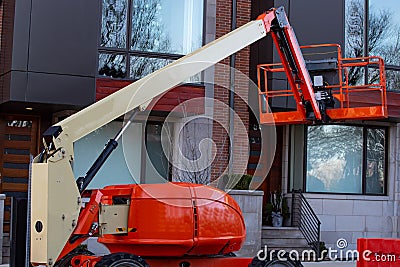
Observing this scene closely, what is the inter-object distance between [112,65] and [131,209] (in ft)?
25.8

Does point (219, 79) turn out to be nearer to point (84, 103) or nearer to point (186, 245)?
point (84, 103)

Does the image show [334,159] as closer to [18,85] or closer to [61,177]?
[18,85]

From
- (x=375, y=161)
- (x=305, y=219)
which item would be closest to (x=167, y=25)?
(x=305, y=219)

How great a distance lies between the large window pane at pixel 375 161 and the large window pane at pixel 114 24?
7.10 meters

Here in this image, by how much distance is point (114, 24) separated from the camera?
17406 millimetres

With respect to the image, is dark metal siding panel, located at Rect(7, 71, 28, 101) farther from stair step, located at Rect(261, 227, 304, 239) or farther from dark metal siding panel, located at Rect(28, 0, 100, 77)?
stair step, located at Rect(261, 227, 304, 239)

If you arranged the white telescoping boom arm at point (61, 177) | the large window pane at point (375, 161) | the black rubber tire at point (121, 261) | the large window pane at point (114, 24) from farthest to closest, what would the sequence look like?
the large window pane at point (375, 161)
the large window pane at point (114, 24)
the black rubber tire at point (121, 261)
the white telescoping boom arm at point (61, 177)

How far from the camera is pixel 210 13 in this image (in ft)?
60.9

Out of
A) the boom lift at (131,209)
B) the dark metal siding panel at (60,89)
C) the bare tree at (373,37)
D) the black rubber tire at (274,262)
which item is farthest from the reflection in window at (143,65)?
the black rubber tire at (274,262)

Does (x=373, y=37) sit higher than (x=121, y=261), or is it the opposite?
(x=373, y=37)

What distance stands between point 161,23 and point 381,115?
6326 mm

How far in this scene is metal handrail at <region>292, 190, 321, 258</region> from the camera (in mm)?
18109

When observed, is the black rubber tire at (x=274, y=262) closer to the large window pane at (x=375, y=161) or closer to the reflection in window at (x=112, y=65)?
the reflection in window at (x=112, y=65)

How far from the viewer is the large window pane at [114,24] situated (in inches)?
682
